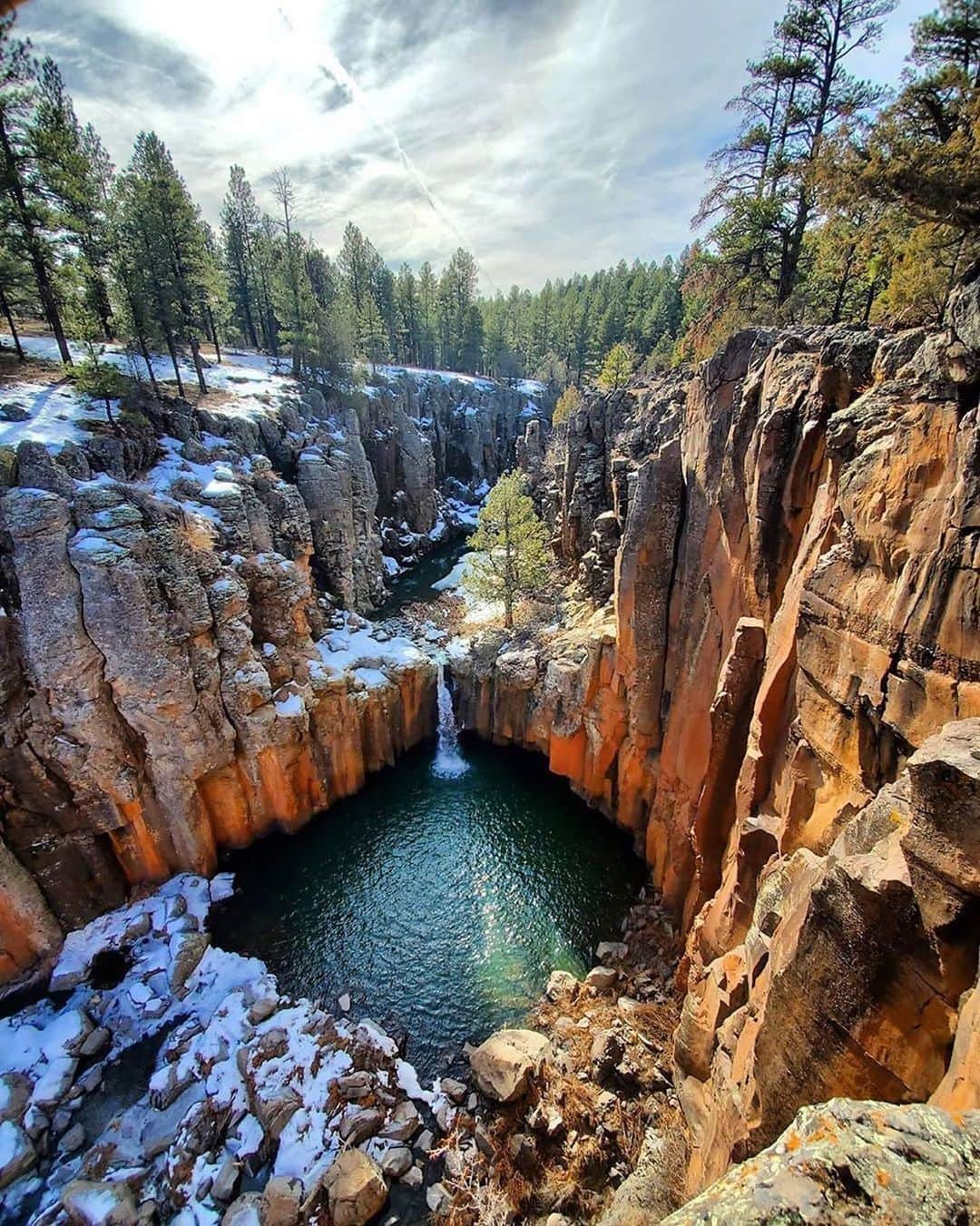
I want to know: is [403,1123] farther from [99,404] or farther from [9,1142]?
[99,404]

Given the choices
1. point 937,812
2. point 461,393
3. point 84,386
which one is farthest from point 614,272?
point 937,812

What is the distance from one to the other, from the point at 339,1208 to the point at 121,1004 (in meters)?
9.24

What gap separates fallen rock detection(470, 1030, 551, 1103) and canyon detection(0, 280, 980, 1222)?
145 inches

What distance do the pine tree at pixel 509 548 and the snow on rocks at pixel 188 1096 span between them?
2166 centimetres

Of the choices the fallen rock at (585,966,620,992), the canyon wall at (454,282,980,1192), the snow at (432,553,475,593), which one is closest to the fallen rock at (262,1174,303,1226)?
the fallen rock at (585,966,620,992)

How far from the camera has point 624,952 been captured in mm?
18562

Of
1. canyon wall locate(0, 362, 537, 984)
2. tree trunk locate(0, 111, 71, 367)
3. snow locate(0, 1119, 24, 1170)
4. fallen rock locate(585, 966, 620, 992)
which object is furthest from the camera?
tree trunk locate(0, 111, 71, 367)

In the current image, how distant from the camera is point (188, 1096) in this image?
49.4 ft

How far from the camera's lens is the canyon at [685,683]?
6887 mm

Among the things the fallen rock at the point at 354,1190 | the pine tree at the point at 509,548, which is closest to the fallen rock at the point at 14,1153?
the fallen rock at the point at 354,1190

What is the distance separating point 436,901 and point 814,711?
53.3 ft

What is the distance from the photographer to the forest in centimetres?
1299

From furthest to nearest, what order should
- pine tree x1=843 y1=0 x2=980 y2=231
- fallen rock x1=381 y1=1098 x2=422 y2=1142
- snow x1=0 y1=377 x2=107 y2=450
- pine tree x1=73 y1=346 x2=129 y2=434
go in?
pine tree x1=73 y1=346 x2=129 y2=434 < snow x1=0 y1=377 x2=107 y2=450 < fallen rock x1=381 y1=1098 x2=422 y2=1142 < pine tree x1=843 y1=0 x2=980 y2=231

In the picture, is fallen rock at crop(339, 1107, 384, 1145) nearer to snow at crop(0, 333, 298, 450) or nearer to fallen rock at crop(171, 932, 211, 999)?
fallen rock at crop(171, 932, 211, 999)
